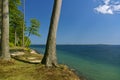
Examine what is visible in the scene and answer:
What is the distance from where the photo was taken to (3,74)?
34.9ft

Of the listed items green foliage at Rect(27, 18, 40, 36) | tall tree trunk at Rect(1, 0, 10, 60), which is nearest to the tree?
green foliage at Rect(27, 18, 40, 36)

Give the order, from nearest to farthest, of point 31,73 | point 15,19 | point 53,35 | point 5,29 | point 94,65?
point 31,73, point 53,35, point 5,29, point 94,65, point 15,19

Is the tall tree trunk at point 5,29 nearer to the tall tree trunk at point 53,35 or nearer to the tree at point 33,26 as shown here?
the tall tree trunk at point 53,35

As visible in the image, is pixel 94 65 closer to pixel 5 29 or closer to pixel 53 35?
pixel 53 35

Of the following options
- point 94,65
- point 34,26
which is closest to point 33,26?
point 34,26

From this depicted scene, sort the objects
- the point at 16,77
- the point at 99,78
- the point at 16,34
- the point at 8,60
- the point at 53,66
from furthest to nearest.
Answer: the point at 16,34 < the point at 99,78 < the point at 8,60 < the point at 53,66 < the point at 16,77

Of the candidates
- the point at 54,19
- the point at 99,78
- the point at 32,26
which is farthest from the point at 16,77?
the point at 32,26

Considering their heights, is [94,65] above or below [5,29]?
below

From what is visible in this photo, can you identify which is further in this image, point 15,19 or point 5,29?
point 15,19

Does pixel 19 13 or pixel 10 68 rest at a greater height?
pixel 19 13

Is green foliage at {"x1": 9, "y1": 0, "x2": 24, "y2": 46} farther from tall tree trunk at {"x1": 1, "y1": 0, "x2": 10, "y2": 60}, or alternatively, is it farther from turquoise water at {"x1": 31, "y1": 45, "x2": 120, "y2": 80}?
tall tree trunk at {"x1": 1, "y1": 0, "x2": 10, "y2": 60}

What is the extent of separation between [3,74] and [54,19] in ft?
15.0

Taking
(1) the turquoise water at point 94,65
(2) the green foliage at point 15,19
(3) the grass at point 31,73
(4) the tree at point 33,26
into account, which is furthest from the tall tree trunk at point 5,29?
(4) the tree at point 33,26

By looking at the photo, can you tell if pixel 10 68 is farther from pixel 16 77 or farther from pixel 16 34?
pixel 16 34
